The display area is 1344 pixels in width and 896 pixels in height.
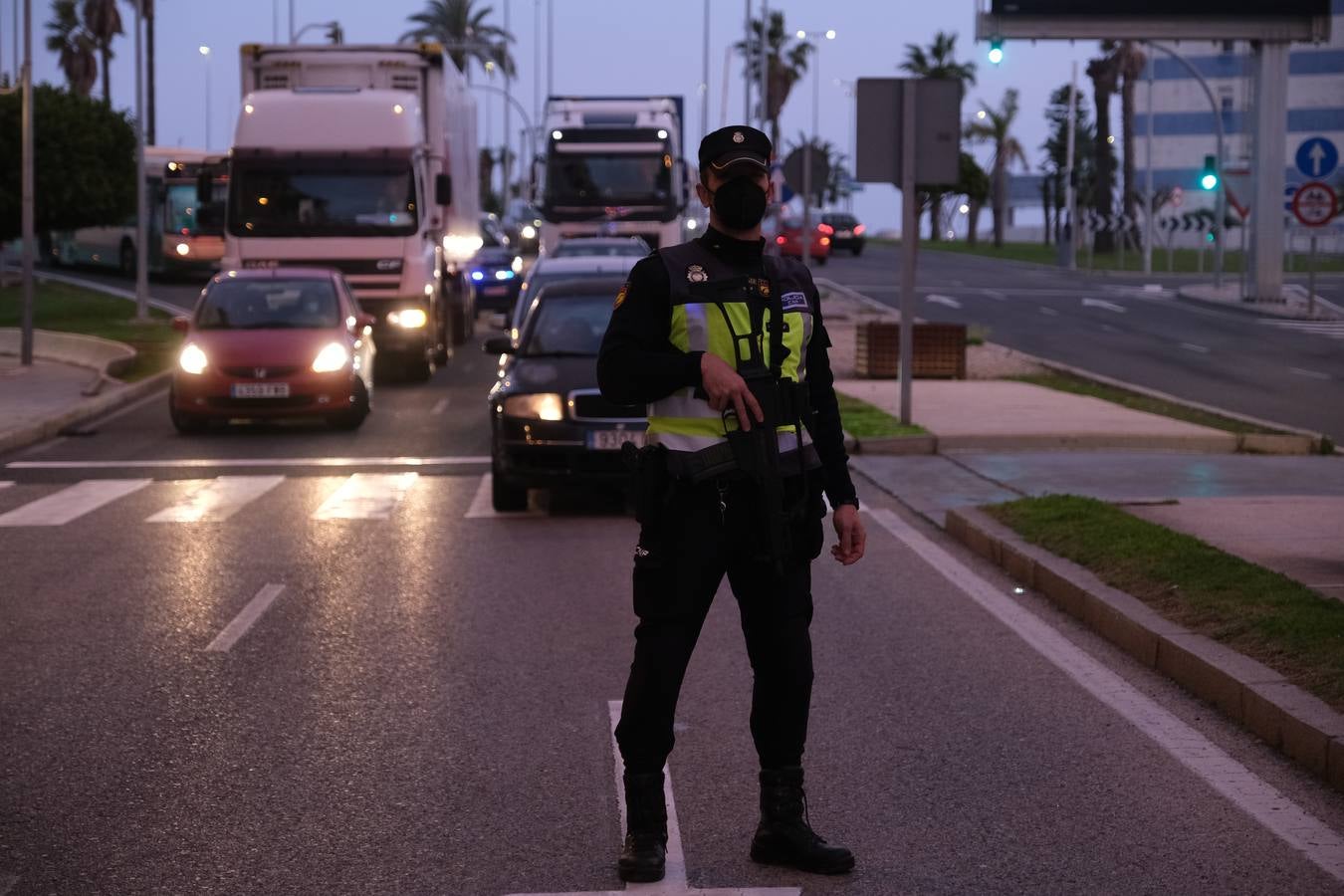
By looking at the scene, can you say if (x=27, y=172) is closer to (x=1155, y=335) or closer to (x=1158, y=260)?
(x=1155, y=335)

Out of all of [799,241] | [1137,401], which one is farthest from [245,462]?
[799,241]

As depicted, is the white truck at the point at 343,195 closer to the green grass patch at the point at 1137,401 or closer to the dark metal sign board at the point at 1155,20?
the green grass patch at the point at 1137,401

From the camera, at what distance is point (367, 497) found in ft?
48.5

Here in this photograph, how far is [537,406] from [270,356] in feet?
22.6

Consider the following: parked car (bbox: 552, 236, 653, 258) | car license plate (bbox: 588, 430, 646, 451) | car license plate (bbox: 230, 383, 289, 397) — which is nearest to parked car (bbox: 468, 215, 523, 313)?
parked car (bbox: 552, 236, 653, 258)

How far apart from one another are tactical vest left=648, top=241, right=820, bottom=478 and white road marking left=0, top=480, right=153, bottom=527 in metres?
9.11

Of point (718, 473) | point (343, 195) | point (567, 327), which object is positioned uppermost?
point (343, 195)

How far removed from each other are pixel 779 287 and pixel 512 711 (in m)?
2.80

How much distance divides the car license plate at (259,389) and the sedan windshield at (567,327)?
5.42m

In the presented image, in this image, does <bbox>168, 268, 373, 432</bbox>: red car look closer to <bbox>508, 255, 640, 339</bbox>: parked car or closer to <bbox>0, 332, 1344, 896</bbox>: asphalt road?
<bbox>508, 255, 640, 339</bbox>: parked car

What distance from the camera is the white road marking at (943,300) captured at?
4424cm

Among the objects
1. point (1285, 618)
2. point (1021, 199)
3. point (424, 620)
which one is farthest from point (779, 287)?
point (1021, 199)

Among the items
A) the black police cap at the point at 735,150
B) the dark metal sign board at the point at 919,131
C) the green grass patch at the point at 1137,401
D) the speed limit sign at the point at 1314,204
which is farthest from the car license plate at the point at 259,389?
the speed limit sign at the point at 1314,204

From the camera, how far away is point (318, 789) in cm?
626
